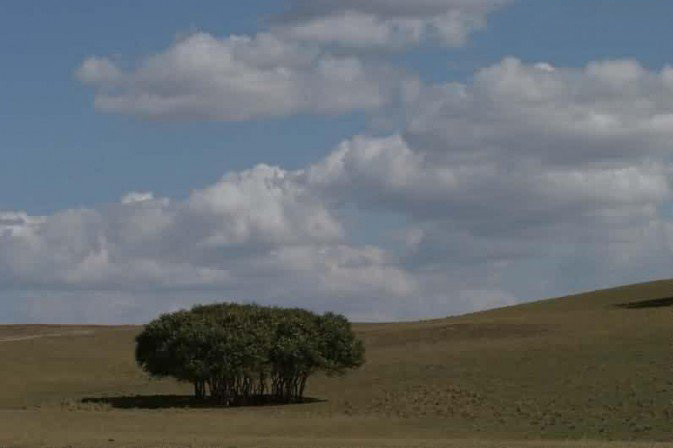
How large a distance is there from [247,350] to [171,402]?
6956 mm

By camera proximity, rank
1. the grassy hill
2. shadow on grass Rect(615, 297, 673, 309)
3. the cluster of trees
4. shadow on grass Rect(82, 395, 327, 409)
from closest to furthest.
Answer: the grassy hill < shadow on grass Rect(82, 395, 327, 409) < the cluster of trees < shadow on grass Rect(615, 297, 673, 309)

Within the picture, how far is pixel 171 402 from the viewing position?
81.3 m

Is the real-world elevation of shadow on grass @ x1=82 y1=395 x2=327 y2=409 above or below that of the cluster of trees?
below

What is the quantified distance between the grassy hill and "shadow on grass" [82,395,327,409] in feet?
0.71

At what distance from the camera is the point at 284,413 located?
72.2 m

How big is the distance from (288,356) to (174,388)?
1686 centimetres

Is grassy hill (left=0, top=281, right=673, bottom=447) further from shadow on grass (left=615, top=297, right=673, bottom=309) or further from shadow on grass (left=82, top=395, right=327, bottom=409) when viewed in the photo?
shadow on grass (left=615, top=297, right=673, bottom=309)

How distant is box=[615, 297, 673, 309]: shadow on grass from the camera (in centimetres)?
12725

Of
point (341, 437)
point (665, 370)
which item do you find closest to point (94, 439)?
point (341, 437)

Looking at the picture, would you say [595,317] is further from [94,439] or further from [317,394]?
[94,439]

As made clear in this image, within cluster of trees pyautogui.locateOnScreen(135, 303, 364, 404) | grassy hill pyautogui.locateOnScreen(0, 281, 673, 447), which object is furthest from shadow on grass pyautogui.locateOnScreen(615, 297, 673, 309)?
cluster of trees pyautogui.locateOnScreen(135, 303, 364, 404)

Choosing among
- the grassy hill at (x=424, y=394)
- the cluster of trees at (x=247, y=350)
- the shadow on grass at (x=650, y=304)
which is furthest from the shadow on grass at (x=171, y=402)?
the shadow on grass at (x=650, y=304)

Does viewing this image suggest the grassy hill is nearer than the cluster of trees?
Yes

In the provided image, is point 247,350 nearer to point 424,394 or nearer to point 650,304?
point 424,394
